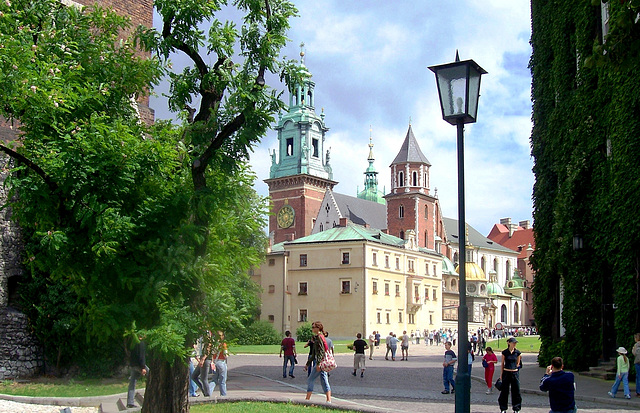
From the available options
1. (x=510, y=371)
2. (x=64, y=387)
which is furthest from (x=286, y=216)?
(x=510, y=371)

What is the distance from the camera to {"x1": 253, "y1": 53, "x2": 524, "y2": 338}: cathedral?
69.0 m

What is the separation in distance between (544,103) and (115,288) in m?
23.5

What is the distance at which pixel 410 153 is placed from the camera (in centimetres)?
10088

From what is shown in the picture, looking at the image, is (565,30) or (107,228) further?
(565,30)

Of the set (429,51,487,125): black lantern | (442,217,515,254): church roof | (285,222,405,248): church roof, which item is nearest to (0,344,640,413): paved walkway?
(429,51,487,125): black lantern

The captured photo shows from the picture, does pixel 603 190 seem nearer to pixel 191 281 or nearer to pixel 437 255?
pixel 191 281

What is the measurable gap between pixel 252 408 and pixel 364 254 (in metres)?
54.2

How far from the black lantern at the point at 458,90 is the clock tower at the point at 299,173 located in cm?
9133

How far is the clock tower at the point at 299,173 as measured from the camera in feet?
343

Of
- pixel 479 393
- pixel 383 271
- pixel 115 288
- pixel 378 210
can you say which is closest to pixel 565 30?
pixel 479 393

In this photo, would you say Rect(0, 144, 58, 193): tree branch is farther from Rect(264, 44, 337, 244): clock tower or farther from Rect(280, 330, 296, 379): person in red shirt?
Rect(264, 44, 337, 244): clock tower

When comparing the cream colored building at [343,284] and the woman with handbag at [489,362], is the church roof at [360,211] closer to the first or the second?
the cream colored building at [343,284]

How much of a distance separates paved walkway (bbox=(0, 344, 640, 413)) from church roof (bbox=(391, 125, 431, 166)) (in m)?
72.4

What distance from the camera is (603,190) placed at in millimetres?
23703
